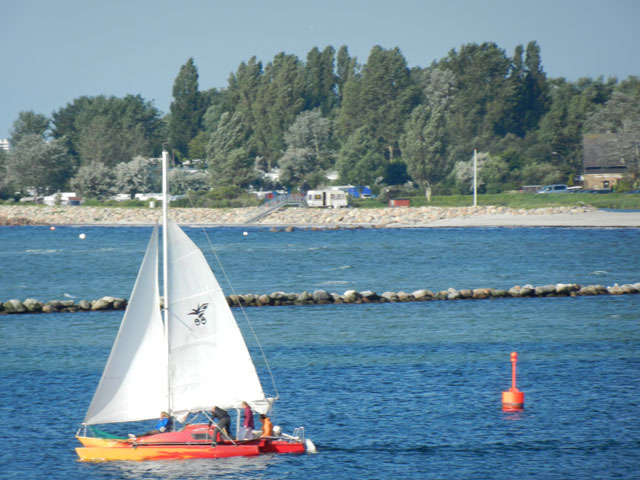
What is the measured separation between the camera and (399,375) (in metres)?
37.0

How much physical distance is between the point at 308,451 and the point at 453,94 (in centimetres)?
14824

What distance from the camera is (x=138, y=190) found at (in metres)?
154

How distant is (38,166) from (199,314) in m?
140

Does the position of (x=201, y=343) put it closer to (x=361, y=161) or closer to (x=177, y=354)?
(x=177, y=354)

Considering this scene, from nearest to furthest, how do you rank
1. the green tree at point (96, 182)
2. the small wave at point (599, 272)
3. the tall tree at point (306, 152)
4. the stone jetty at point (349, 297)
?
the stone jetty at point (349, 297)
the small wave at point (599, 272)
the tall tree at point (306, 152)
the green tree at point (96, 182)

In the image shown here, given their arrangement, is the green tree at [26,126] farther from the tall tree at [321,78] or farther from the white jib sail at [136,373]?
the white jib sail at [136,373]

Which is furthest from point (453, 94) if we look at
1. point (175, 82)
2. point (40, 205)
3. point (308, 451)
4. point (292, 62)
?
point (308, 451)

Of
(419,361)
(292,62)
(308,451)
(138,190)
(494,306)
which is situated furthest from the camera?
(292,62)

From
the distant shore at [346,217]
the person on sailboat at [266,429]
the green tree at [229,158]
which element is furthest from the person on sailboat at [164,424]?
the green tree at [229,158]

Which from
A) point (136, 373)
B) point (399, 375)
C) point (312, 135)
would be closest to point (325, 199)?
point (312, 135)

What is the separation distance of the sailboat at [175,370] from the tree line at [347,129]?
119473 mm

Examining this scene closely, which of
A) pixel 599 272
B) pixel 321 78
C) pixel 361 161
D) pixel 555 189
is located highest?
pixel 321 78

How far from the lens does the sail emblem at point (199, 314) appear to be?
25234mm

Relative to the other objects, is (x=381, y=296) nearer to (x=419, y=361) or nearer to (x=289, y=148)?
(x=419, y=361)
